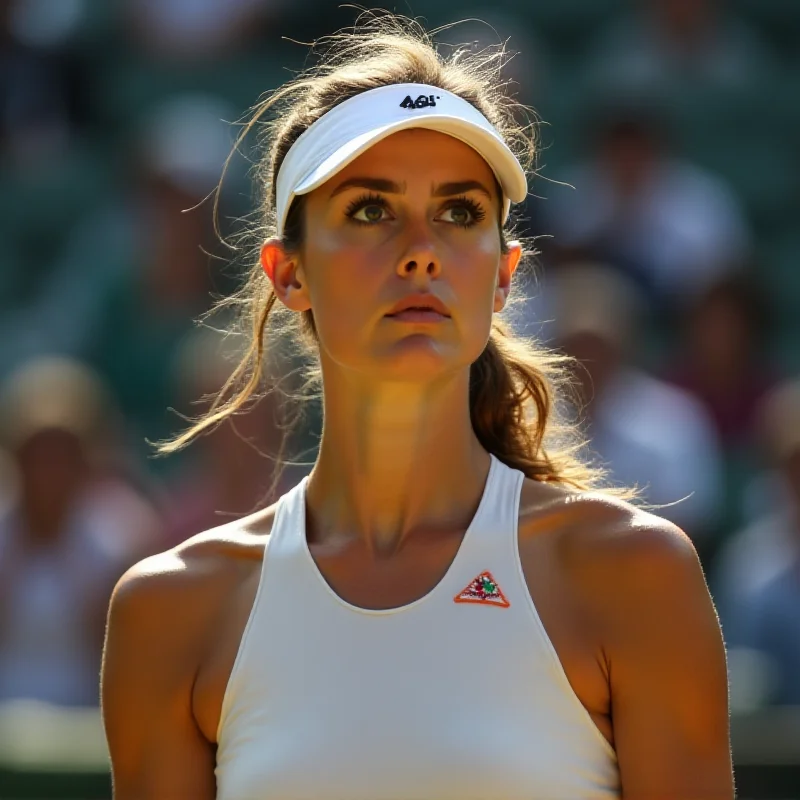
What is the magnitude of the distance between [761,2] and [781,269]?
1.51 m

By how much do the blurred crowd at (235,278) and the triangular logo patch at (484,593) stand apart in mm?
1630

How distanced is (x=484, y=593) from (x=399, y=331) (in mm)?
407

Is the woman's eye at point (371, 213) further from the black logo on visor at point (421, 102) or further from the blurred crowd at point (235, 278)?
the blurred crowd at point (235, 278)

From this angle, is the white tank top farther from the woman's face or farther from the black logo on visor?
the black logo on visor

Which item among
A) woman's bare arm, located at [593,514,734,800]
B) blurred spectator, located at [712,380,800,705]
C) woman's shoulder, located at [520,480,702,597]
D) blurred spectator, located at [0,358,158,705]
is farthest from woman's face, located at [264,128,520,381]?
blurred spectator, located at [0,358,158,705]

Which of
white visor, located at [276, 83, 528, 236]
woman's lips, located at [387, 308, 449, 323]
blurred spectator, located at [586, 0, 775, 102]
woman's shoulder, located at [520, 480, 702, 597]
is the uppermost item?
blurred spectator, located at [586, 0, 775, 102]

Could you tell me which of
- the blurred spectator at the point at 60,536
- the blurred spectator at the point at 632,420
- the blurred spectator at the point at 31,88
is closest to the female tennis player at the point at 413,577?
the blurred spectator at the point at 632,420

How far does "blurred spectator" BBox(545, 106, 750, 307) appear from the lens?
5715 millimetres

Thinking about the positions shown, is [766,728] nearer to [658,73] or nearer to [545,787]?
[545,787]

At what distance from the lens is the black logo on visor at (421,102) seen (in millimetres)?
2482

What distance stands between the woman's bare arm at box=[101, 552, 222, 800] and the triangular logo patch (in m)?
0.42

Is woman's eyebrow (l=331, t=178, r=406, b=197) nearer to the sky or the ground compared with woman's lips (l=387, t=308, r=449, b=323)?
nearer to the sky

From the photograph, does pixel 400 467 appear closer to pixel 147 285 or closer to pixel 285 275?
pixel 285 275

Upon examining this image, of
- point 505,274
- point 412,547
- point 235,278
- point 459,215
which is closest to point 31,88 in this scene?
point 235,278
